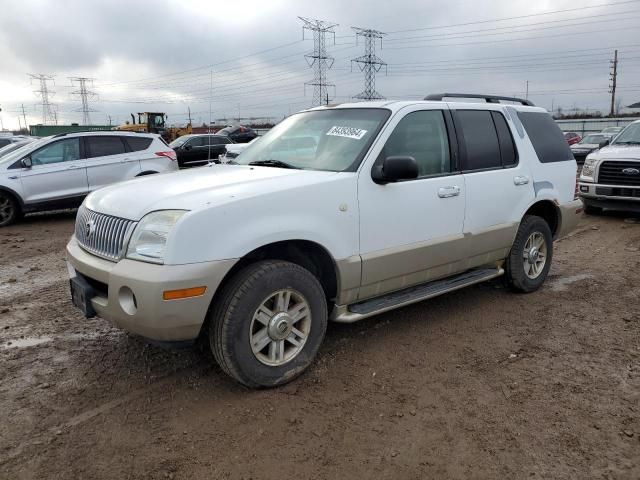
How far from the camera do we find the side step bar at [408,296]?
385 centimetres

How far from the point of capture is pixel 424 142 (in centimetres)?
432

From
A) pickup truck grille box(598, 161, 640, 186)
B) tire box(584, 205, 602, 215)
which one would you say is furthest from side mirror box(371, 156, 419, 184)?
tire box(584, 205, 602, 215)

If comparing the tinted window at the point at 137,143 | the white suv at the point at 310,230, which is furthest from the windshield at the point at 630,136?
the tinted window at the point at 137,143

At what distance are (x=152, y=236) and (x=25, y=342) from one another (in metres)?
2.02

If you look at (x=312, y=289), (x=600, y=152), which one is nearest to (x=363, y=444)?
(x=312, y=289)

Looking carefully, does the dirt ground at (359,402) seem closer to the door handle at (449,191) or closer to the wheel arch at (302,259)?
the wheel arch at (302,259)

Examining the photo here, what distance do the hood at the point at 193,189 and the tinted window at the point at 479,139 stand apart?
1.53 metres

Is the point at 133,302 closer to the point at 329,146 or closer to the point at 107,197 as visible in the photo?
the point at 107,197

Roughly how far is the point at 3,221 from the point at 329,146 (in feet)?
27.2

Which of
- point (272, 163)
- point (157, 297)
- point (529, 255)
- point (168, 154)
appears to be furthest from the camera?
point (168, 154)

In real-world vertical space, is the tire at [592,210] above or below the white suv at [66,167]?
below

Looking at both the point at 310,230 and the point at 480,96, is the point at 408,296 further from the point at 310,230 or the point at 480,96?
the point at 480,96

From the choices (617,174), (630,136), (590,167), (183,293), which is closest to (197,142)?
(590,167)

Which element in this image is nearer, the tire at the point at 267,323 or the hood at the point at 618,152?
the tire at the point at 267,323
